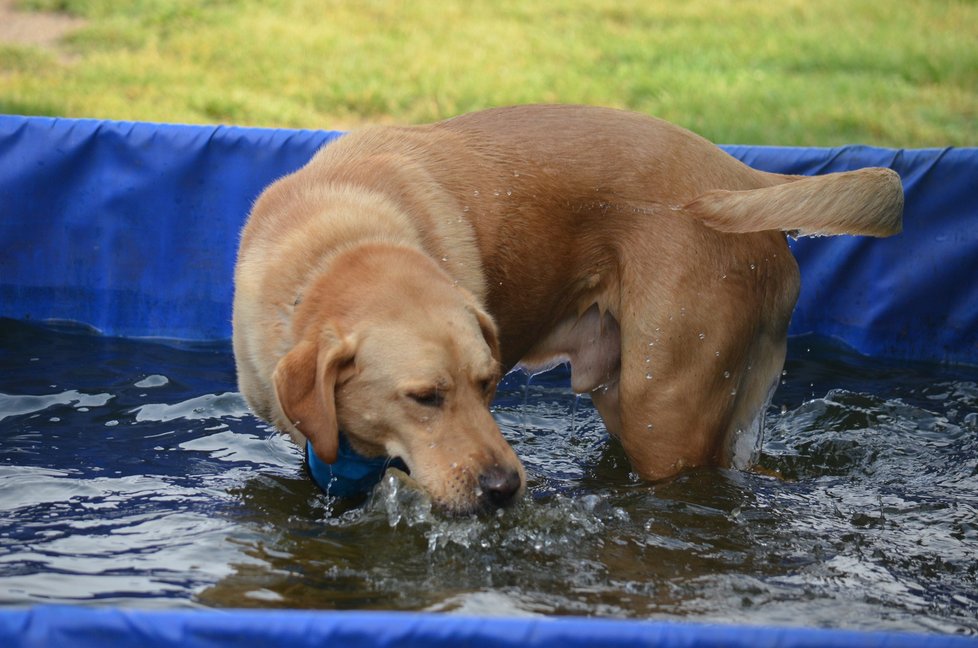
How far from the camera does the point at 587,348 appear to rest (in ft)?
15.5

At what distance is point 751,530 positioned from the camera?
4188 mm

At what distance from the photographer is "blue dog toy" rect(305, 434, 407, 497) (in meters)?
3.94

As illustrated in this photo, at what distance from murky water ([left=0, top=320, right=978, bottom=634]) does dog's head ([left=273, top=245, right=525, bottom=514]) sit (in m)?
0.20

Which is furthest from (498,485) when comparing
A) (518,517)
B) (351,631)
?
(351,631)

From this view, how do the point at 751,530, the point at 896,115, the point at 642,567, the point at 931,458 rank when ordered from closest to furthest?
the point at 642,567 → the point at 751,530 → the point at 931,458 → the point at 896,115

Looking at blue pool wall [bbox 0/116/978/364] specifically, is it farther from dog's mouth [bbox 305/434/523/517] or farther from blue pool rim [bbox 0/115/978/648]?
dog's mouth [bbox 305/434/523/517]

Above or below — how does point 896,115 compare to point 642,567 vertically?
above

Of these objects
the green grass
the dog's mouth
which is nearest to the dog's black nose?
the dog's mouth

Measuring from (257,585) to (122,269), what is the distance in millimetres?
3128

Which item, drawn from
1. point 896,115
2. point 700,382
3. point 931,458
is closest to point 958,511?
point 931,458

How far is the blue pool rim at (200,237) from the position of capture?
6004mm

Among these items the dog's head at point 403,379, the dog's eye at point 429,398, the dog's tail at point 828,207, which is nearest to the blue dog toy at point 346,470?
the dog's head at point 403,379

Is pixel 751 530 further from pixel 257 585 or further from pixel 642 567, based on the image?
pixel 257 585

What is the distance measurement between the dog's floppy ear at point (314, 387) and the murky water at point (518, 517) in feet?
1.45
